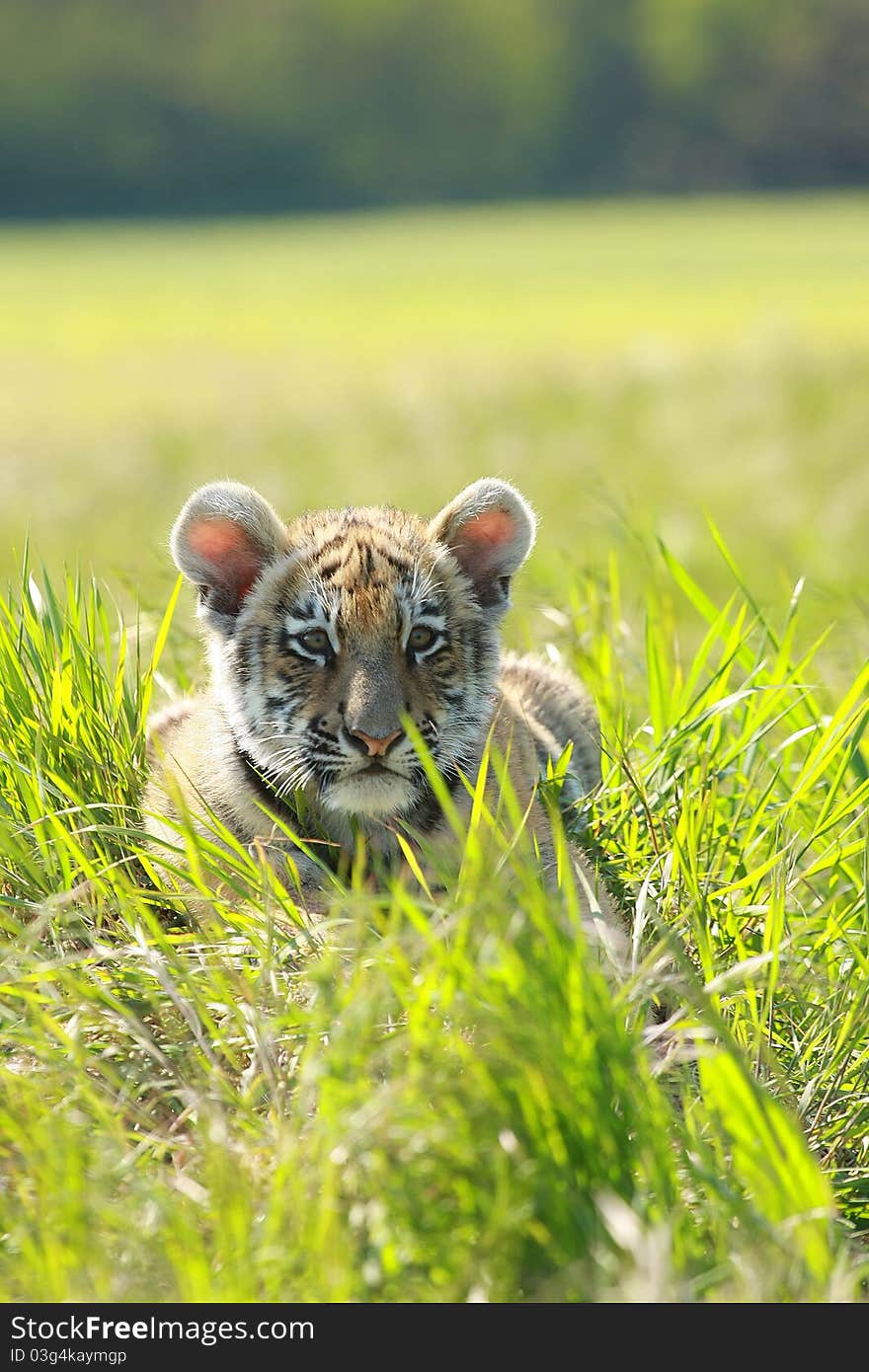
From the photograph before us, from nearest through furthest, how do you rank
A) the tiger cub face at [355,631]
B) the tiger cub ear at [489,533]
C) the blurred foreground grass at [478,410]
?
the tiger cub face at [355,631], the tiger cub ear at [489,533], the blurred foreground grass at [478,410]

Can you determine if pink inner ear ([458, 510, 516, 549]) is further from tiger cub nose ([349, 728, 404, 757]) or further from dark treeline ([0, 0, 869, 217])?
dark treeline ([0, 0, 869, 217])

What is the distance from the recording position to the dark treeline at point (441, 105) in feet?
232

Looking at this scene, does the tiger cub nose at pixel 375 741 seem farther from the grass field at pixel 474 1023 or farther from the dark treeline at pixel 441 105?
the dark treeline at pixel 441 105

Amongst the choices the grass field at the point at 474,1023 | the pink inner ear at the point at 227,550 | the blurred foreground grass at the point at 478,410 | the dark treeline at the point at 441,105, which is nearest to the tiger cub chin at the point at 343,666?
the pink inner ear at the point at 227,550

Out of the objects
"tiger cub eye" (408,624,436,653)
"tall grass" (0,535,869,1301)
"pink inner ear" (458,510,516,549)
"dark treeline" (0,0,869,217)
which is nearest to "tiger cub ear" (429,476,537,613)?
"pink inner ear" (458,510,516,549)

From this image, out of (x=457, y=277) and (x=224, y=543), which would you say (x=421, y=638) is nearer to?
(x=224, y=543)

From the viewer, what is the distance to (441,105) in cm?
7881

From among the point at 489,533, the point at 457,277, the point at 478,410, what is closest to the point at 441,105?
the point at 457,277

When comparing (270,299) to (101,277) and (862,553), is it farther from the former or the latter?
(862,553)

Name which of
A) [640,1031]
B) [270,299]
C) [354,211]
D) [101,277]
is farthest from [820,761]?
[354,211]

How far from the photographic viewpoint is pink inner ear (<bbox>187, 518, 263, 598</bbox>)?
14.9 feet

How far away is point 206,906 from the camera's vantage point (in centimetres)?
383

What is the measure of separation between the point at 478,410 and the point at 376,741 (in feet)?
53.3

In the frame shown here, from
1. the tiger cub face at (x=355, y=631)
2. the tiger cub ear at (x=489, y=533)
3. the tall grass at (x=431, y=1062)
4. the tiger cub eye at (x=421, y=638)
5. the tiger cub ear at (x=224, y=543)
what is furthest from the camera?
the tiger cub ear at (x=489, y=533)
